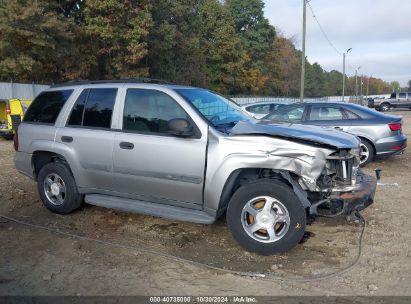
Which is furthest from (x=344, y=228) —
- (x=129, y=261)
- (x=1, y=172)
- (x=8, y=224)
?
(x=1, y=172)

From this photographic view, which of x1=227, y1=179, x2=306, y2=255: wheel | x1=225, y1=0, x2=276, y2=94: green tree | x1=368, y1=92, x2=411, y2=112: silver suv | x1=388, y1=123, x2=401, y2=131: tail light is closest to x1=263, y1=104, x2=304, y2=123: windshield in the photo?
x1=388, y1=123, x2=401, y2=131: tail light

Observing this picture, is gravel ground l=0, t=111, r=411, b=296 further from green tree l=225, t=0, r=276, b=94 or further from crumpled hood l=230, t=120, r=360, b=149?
green tree l=225, t=0, r=276, b=94

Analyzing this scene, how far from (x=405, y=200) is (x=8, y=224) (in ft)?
18.9

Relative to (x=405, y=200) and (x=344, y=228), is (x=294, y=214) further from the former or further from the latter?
(x=405, y=200)

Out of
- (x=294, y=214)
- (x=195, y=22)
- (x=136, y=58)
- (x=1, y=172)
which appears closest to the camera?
(x=294, y=214)

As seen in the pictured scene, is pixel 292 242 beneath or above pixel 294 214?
beneath

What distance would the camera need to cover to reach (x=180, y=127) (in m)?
4.56

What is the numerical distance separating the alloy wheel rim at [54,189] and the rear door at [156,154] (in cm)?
105

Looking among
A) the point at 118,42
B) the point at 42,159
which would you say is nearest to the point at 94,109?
the point at 42,159

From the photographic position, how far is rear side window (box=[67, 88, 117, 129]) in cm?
543

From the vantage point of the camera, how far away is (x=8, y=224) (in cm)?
560

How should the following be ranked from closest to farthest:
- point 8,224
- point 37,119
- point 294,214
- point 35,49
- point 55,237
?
point 294,214
point 55,237
point 8,224
point 37,119
point 35,49

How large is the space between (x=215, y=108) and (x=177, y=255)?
72.7 inches

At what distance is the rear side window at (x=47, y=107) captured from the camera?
5945 mm
